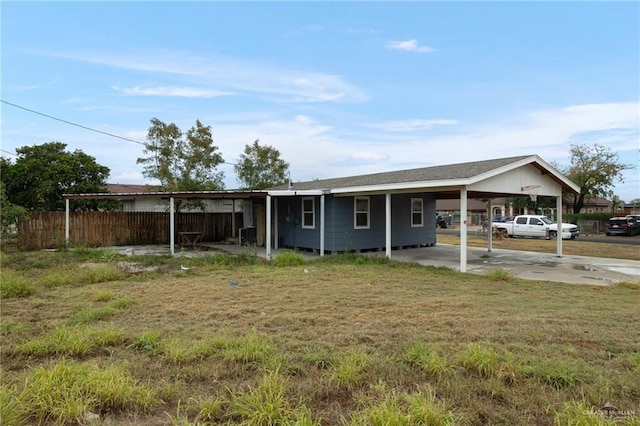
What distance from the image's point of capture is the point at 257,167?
28672mm

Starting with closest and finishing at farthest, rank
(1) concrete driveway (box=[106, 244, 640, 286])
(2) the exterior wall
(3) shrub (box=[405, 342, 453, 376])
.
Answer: (3) shrub (box=[405, 342, 453, 376]) → (1) concrete driveway (box=[106, 244, 640, 286]) → (2) the exterior wall

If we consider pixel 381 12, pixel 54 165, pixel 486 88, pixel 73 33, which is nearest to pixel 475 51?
pixel 486 88

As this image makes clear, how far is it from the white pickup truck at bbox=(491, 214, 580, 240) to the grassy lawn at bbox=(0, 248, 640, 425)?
60.2ft

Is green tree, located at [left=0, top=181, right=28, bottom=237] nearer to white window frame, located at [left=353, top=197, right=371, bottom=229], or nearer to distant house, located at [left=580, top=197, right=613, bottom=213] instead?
white window frame, located at [left=353, top=197, right=371, bottom=229]

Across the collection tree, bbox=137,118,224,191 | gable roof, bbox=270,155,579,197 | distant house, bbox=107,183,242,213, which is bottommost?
distant house, bbox=107,183,242,213

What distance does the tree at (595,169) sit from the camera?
36.1 m

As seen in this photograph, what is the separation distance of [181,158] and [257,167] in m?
7.17

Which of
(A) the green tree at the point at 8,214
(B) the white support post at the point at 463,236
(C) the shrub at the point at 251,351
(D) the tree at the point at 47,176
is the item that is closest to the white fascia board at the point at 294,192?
(B) the white support post at the point at 463,236

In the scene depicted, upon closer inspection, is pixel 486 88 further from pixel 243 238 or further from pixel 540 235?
pixel 540 235

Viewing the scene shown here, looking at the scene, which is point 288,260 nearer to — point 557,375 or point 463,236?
point 463,236

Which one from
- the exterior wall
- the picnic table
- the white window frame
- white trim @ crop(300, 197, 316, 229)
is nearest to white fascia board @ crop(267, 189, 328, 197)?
the exterior wall

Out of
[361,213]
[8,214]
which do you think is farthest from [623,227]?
[8,214]

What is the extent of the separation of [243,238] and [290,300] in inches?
442

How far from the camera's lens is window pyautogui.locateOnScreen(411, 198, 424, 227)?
1670 cm
